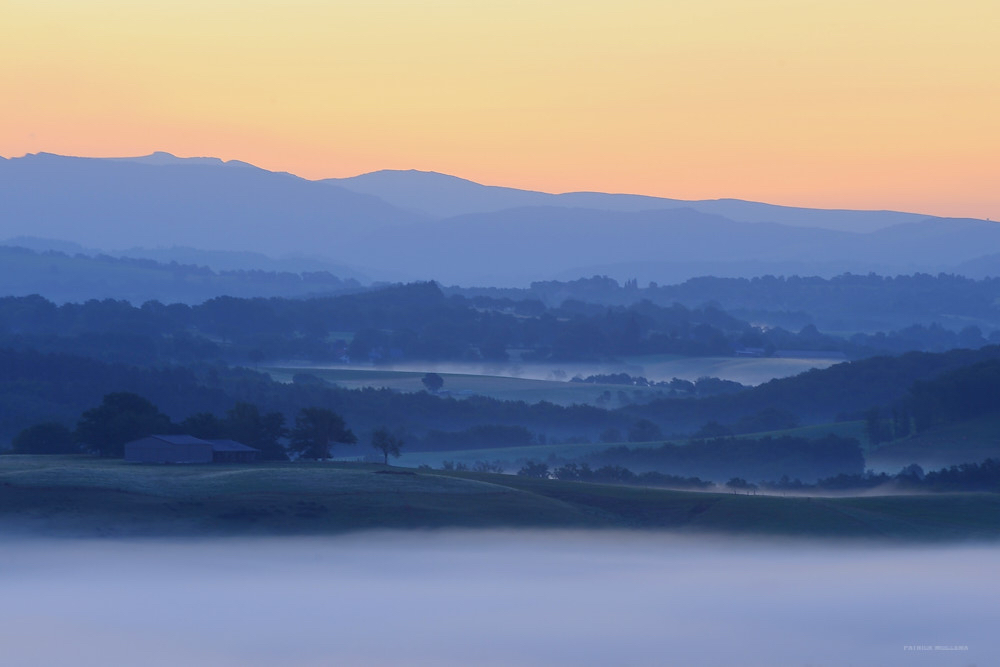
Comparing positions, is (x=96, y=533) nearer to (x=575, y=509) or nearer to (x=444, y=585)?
(x=444, y=585)

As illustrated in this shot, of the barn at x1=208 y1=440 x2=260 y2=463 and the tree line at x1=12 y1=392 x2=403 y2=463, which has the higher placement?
the tree line at x1=12 y1=392 x2=403 y2=463

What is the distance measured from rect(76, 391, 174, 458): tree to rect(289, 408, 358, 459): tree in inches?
371

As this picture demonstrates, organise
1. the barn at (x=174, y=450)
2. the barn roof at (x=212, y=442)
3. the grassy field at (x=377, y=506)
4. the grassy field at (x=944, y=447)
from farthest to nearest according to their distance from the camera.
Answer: the grassy field at (x=944, y=447)
the barn roof at (x=212, y=442)
the barn at (x=174, y=450)
the grassy field at (x=377, y=506)

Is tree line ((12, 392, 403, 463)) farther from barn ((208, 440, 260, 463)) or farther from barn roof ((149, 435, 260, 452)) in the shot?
barn roof ((149, 435, 260, 452))

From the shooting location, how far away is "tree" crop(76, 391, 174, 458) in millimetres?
117625

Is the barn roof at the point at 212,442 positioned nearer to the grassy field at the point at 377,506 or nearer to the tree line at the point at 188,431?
the tree line at the point at 188,431

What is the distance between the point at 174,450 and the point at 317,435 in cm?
1254

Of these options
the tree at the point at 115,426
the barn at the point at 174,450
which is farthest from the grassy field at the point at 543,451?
the barn at the point at 174,450

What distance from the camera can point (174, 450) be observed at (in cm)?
11181

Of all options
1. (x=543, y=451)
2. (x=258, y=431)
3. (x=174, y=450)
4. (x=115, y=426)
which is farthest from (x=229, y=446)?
(x=543, y=451)

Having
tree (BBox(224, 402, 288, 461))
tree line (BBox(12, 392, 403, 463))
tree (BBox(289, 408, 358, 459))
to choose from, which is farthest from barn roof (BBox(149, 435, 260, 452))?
tree (BBox(289, 408, 358, 459))

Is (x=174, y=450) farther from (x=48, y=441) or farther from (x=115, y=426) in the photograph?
(x=48, y=441)

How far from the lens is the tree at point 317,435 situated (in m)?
120

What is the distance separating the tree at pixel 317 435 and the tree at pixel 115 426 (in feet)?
30.9
